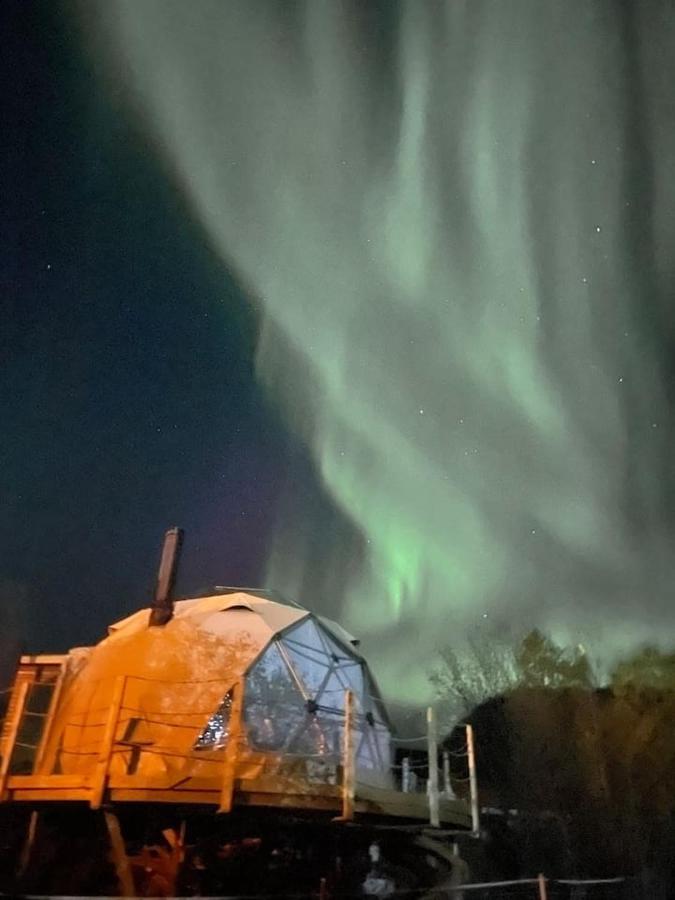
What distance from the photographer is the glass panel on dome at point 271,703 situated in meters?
13.1

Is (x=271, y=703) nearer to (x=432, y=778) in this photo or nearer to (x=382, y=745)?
(x=382, y=745)

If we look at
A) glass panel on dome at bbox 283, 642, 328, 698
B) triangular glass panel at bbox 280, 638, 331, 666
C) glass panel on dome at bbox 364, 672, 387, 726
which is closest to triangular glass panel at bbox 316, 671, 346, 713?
glass panel on dome at bbox 283, 642, 328, 698

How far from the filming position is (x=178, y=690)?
43.7 ft

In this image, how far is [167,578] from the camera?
15.6m

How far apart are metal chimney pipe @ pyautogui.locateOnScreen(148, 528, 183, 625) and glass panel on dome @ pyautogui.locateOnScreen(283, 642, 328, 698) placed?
248 centimetres

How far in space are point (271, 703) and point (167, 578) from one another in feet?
11.5

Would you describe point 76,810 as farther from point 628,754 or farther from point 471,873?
point 628,754

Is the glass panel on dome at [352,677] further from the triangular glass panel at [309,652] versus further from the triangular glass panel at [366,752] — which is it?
the triangular glass panel at [366,752]

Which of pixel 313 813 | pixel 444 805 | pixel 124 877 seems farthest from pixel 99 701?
pixel 444 805

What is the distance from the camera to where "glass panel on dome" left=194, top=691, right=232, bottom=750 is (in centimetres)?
1255

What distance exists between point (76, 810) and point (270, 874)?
10.9ft

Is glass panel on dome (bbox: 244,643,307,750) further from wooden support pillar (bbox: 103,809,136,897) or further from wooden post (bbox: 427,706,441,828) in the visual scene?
wooden support pillar (bbox: 103,809,136,897)

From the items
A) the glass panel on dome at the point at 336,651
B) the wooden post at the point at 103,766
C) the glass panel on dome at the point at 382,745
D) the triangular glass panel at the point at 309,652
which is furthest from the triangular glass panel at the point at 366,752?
the wooden post at the point at 103,766

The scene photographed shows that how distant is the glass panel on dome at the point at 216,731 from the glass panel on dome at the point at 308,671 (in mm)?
1906
